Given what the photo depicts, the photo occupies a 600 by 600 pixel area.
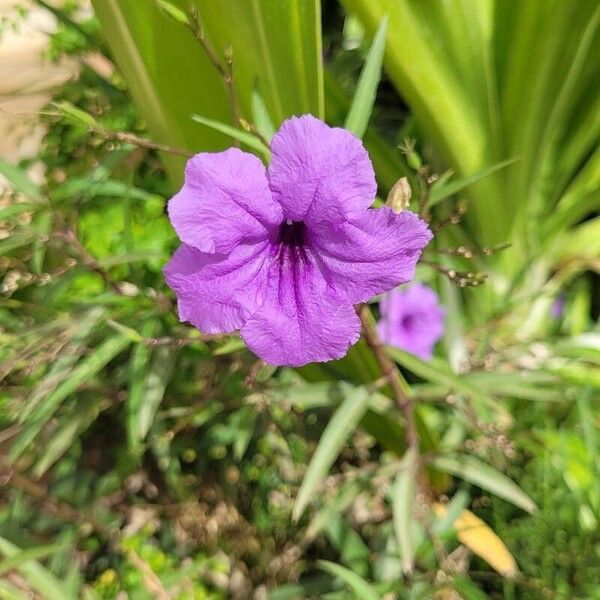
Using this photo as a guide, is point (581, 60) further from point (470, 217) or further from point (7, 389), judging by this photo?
point (7, 389)

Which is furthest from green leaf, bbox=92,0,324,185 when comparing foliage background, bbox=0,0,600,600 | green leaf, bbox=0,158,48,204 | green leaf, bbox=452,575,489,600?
green leaf, bbox=452,575,489,600

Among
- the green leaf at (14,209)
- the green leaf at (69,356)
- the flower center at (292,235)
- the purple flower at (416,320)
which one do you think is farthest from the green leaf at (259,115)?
the purple flower at (416,320)

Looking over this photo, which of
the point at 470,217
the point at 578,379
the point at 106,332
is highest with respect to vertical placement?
the point at 106,332

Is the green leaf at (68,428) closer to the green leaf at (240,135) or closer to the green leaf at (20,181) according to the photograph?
the green leaf at (20,181)

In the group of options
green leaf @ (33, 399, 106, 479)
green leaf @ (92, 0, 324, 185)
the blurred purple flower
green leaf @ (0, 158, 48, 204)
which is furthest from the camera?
the blurred purple flower

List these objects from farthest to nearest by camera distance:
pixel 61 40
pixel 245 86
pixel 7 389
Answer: pixel 61 40, pixel 7 389, pixel 245 86

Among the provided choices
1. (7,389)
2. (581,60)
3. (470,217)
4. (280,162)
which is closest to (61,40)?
(7,389)

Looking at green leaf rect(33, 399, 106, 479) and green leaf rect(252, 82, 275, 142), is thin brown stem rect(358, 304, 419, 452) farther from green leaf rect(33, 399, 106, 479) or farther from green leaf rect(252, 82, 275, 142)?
green leaf rect(33, 399, 106, 479)
